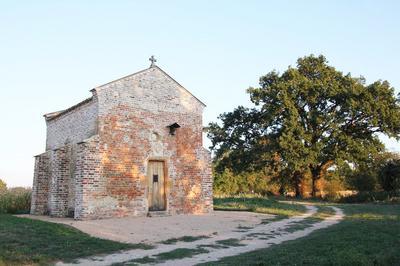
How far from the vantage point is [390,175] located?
32.0 meters

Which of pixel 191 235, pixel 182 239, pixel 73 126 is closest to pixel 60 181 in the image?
pixel 73 126

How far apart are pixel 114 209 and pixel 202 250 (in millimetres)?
7137

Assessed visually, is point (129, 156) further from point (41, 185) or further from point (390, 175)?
point (390, 175)

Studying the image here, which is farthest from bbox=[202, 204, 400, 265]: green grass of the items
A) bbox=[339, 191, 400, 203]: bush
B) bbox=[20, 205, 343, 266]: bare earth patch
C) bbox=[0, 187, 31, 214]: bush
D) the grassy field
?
bbox=[339, 191, 400, 203]: bush

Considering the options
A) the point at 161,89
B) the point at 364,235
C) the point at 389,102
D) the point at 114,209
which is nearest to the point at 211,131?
the point at 389,102

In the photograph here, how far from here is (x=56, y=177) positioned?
1667cm

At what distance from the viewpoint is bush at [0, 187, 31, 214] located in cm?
1853

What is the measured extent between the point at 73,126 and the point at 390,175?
2705 cm

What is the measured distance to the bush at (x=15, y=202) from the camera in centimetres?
1853

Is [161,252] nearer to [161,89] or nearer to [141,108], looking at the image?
[141,108]

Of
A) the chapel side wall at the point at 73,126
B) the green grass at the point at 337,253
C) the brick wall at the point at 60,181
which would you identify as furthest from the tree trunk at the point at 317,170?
the green grass at the point at 337,253

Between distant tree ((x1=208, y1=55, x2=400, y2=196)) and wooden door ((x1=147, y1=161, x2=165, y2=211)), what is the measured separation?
1593 cm

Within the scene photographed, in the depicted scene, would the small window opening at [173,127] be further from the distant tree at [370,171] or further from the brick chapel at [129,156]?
the distant tree at [370,171]

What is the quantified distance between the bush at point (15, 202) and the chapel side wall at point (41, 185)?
1723 mm
